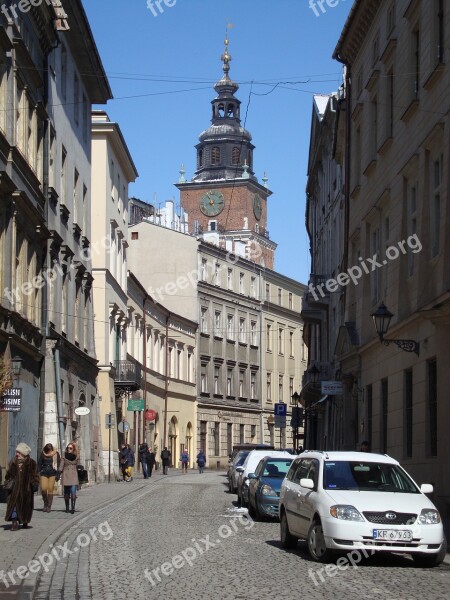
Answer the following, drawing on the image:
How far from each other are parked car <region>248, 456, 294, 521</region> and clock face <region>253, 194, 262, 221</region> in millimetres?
116067

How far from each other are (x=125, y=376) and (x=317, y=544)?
38.8 m

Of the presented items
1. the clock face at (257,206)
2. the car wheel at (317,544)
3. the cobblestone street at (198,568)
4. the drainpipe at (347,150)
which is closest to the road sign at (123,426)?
the drainpipe at (347,150)

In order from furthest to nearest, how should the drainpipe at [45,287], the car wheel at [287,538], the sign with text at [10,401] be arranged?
the drainpipe at [45,287]
the sign with text at [10,401]
the car wheel at [287,538]

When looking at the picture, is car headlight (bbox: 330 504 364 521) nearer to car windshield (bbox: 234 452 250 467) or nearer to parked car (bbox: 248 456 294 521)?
parked car (bbox: 248 456 294 521)

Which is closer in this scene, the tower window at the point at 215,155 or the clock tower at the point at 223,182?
the clock tower at the point at 223,182

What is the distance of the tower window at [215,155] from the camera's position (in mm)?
141250

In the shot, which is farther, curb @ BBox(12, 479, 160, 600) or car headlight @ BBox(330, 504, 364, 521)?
car headlight @ BBox(330, 504, 364, 521)

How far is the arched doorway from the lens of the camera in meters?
76.5

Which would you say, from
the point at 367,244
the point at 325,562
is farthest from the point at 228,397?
the point at 325,562

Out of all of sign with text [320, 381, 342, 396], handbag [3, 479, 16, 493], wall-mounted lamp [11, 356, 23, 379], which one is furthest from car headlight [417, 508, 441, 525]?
sign with text [320, 381, 342, 396]

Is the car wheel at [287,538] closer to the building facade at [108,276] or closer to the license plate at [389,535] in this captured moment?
the license plate at [389,535]

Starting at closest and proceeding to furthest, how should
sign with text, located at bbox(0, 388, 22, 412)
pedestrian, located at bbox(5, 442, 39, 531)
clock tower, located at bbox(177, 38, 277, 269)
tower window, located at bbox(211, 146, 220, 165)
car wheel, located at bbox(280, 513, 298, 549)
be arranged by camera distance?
car wheel, located at bbox(280, 513, 298, 549)
pedestrian, located at bbox(5, 442, 39, 531)
sign with text, located at bbox(0, 388, 22, 412)
clock tower, located at bbox(177, 38, 277, 269)
tower window, located at bbox(211, 146, 220, 165)

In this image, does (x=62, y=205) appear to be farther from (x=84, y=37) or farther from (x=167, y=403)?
(x=167, y=403)

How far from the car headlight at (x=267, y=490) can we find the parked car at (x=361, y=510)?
696 cm
